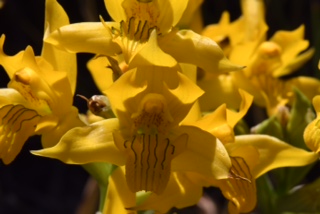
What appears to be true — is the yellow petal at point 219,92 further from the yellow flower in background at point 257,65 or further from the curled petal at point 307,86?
the curled petal at point 307,86

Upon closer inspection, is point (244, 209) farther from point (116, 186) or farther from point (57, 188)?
point (57, 188)

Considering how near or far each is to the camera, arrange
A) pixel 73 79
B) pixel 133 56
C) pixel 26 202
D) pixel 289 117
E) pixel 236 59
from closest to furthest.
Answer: pixel 133 56
pixel 73 79
pixel 289 117
pixel 236 59
pixel 26 202

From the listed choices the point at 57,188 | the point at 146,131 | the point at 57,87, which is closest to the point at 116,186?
the point at 146,131

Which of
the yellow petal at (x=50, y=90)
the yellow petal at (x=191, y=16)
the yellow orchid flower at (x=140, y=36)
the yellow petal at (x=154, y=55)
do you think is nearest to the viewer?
the yellow petal at (x=154, y=55)

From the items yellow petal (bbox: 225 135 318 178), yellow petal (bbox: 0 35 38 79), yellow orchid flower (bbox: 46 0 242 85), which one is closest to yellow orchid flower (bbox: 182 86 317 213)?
yellow petal (bbox: 225 135 318 178)

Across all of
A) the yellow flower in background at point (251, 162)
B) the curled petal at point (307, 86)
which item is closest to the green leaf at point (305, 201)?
the yellow flower in background at point (251, 162)

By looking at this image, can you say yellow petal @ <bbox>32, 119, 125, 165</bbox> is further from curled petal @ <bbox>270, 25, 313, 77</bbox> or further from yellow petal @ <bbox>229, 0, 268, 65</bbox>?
curled petal @ <bbox>270, 25, 313, 77</bbox>
